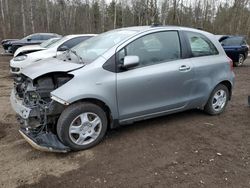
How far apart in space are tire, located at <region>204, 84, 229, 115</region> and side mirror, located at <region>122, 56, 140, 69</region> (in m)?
1.96

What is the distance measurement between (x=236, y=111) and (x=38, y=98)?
408 centimetres

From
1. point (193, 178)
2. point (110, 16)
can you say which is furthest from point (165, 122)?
point (110, 16)

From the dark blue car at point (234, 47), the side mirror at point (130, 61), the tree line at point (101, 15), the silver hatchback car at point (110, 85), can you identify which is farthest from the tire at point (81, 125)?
the tree line at point (101, 15)

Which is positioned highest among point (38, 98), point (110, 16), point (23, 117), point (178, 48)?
point (110, 16)

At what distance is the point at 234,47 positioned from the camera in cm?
1323

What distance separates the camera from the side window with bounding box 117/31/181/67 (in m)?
4.13

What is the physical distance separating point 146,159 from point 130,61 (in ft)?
4.57

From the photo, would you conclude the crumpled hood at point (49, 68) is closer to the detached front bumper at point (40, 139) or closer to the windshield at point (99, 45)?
the windshield at point (99, 45)

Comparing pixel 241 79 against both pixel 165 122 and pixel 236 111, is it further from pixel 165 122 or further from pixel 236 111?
pixel 165 122

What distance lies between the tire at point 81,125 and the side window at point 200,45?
2.05 metres

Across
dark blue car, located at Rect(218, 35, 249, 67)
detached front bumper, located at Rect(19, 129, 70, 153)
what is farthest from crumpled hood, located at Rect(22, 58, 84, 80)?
dark blue car, located at Rect(218, 35, 249, 67)

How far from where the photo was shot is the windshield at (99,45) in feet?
13.6

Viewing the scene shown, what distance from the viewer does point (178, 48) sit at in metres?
4.55

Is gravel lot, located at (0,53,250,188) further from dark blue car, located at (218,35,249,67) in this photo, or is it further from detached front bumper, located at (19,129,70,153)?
dark blue car, located at (218,35,249,67)
